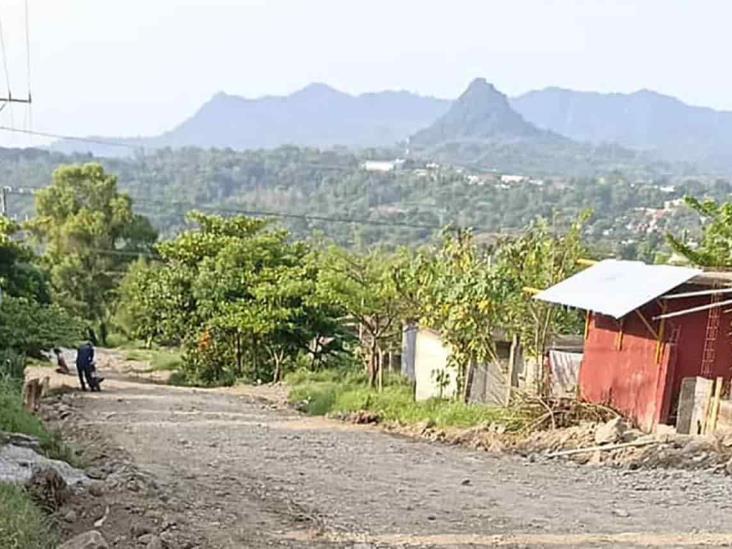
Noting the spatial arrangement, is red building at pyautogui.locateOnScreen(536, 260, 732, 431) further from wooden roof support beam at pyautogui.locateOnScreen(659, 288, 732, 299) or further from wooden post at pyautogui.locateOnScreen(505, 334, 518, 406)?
wooden post at pyautogui.locateOnScreen(505, 334, 518, 406)

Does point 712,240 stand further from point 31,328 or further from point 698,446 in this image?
point 31,328

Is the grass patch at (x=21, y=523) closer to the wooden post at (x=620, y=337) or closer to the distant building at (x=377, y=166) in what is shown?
the wooden post at (x=620, y=337)

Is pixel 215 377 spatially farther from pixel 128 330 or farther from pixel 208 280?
pixel 128 330

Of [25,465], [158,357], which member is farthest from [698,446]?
[158,357]

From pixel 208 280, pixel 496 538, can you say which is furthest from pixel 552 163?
pixel 496 538

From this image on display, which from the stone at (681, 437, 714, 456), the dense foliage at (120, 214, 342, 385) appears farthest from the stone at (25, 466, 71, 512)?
the dense foliage at (120, 214, 342, 385)

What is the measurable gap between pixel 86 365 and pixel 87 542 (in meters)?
15.6

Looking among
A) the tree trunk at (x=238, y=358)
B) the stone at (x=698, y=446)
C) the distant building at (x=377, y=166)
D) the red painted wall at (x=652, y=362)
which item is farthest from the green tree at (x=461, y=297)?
the distant building at (x=377, y=166)

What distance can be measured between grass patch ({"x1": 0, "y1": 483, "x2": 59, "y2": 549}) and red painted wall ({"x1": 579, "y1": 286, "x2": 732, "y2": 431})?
960 cm

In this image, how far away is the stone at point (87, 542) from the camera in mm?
6116

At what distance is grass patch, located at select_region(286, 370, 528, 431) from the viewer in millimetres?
15664

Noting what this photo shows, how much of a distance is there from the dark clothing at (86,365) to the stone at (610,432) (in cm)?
1193

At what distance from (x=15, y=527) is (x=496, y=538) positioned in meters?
3.79

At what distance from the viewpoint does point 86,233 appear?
4275 cm
